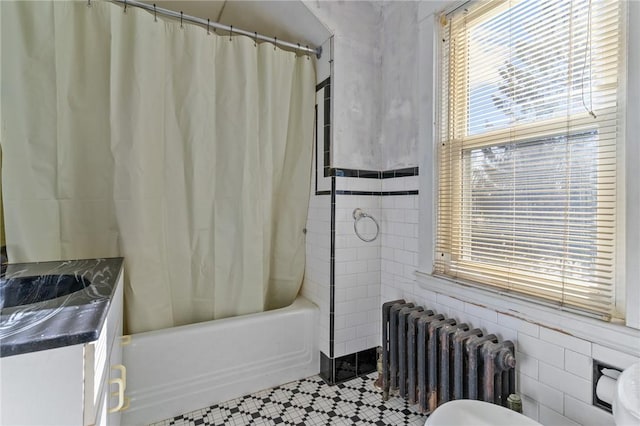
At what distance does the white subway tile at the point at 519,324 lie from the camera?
123 cm

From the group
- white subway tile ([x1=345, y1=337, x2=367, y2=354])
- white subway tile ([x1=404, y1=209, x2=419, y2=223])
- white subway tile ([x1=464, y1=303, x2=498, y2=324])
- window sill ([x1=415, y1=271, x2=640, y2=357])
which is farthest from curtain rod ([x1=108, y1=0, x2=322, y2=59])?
white subway tile ([x1=345, y1=337, x2=367, y2=354])

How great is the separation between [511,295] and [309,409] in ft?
4.03

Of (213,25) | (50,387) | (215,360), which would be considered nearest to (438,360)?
(215,360)

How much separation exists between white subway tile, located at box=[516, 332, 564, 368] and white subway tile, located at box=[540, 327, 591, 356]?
2 centimetres

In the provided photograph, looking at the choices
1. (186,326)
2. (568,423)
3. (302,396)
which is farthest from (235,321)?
(568,423)

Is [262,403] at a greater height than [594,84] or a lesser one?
lesser

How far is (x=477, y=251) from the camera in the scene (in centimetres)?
149

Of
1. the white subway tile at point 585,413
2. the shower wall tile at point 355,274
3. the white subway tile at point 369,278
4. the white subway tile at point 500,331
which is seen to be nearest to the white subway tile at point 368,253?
the shower wall tile at point 355,274

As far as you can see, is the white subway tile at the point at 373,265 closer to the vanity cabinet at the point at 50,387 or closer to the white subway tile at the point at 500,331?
the white subway tile at the point at 500,331

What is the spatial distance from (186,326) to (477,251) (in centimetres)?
165

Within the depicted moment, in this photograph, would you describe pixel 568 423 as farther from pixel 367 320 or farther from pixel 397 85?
pixel 397 85

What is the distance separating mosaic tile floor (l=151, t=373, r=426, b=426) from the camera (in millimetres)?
1571

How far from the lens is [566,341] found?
3.70 feet

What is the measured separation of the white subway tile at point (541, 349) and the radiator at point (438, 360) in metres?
0.05
